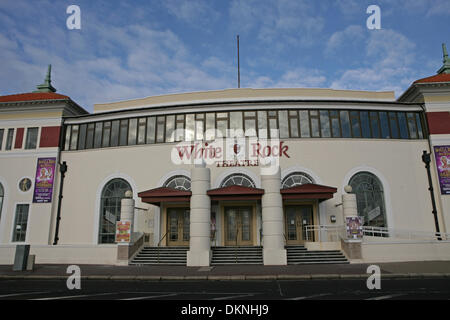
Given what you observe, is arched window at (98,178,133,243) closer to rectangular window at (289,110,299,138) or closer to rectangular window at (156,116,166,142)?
rectangular window at (156,116,166,142)

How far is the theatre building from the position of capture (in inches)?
770

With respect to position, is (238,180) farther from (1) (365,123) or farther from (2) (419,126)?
(2) (419,126)

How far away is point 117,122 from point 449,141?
71.0 ft

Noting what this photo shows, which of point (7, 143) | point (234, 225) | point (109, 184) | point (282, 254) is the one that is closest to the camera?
point (282, 254)

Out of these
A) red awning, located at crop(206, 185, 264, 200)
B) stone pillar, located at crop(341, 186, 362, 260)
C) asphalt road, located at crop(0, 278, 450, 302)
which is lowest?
asphalt road, located at crop(0, 278, 450, 302)

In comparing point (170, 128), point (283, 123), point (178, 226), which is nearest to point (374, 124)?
point (283, 123)

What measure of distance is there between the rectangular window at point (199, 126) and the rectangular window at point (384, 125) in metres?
11.6

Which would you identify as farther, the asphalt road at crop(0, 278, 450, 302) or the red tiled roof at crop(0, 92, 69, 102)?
the red tiled roof at crop(0, 92, 69, 102)

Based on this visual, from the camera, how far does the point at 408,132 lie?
68.8 ft

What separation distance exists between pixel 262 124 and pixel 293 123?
2.02 metres

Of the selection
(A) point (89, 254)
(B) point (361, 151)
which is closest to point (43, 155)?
(A) point (89, 254)

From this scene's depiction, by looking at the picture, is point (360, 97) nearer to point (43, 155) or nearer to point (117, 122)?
point (117, 122)

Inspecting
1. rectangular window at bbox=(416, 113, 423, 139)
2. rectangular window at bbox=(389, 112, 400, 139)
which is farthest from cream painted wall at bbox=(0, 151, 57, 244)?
rectangular window at bbox=(416, 113, 423, 139)

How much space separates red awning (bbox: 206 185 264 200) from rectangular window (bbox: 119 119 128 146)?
326 inches
